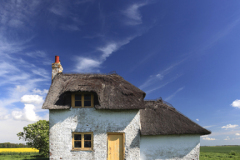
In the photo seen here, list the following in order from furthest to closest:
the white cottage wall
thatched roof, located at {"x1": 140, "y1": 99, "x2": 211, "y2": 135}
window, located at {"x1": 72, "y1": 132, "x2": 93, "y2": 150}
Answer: thatched roof, located at {"x1": 140, "y1": 99, "x2": 211, "y2": 135}
window, located at {"x1": 72, "y1": 132, "x2": 93, "y2": 150}
the white cottage wall

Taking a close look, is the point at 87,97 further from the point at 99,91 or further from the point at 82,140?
the point at 82,140

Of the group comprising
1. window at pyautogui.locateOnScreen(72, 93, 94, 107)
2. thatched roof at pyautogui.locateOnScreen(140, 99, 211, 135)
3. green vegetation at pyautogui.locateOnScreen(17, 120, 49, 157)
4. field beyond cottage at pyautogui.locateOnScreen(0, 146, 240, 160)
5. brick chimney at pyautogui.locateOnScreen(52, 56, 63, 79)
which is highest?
brick chimney at pyautogui.locateOnScreen(52, 56, 63, 79)

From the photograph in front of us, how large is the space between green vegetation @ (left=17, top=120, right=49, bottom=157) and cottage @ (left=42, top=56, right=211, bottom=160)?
38.6ft

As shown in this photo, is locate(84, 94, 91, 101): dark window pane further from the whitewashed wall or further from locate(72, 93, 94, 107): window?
the whitewashed wall

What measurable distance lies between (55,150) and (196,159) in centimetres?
940

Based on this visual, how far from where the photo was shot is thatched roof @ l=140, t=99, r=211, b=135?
10.7 meters

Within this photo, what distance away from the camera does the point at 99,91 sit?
35.5ft

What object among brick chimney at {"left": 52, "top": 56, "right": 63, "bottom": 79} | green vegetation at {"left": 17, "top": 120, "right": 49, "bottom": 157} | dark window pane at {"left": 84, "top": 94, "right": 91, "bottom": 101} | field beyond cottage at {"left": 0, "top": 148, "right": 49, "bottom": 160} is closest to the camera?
dark window pane at {"left": 84, "top": 94, "right": 91, "bottom": 101}

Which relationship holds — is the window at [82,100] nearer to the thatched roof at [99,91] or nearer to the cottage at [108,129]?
the cottage at [108,129]

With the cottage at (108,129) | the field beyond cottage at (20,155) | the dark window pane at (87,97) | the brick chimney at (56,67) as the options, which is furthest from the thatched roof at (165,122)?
the field beyond cottage at (20,155)

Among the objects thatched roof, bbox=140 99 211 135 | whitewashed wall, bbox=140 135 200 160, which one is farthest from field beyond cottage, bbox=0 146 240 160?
thatched roof, bbox=140 99 211 135

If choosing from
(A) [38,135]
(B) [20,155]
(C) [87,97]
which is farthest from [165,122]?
(B) [20,155]

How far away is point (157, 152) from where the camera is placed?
1058cm

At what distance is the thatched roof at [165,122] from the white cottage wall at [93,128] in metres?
1.09
